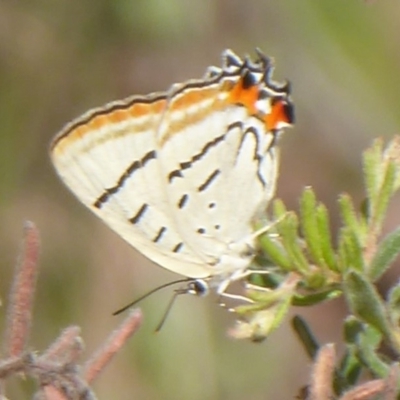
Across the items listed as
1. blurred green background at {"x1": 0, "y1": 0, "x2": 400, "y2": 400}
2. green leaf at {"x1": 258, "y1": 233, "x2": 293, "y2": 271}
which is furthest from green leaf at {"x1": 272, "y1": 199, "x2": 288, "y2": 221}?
blurred green background at {"x1": 0, "y1": 0, "x2": 400, "y2": 400}

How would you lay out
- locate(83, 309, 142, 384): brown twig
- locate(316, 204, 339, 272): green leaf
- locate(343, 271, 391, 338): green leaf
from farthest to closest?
locate(316, 204, 339, 272): green leaf
locate(343, 271, 391, 338): green leaf
locate(83, 309, 142, 384): brown twig

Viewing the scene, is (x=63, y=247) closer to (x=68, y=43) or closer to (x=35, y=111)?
(x=35, y=111)

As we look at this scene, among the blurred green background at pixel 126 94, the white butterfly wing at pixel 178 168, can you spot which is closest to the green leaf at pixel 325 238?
the white butterfly wing at pixel 178 168

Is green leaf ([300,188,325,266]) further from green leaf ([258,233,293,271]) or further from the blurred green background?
the blurred green background

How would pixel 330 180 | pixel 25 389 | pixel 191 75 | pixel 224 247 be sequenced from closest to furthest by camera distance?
pixel 25 389
pixel 224 247
pixel 191 75
pixel 330 180

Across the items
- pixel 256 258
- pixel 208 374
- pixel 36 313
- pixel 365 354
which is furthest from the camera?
pixel 208 374

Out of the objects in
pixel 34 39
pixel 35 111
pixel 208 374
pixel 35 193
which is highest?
pixel 34 39

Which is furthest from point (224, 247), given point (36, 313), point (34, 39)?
point (34, 39)
